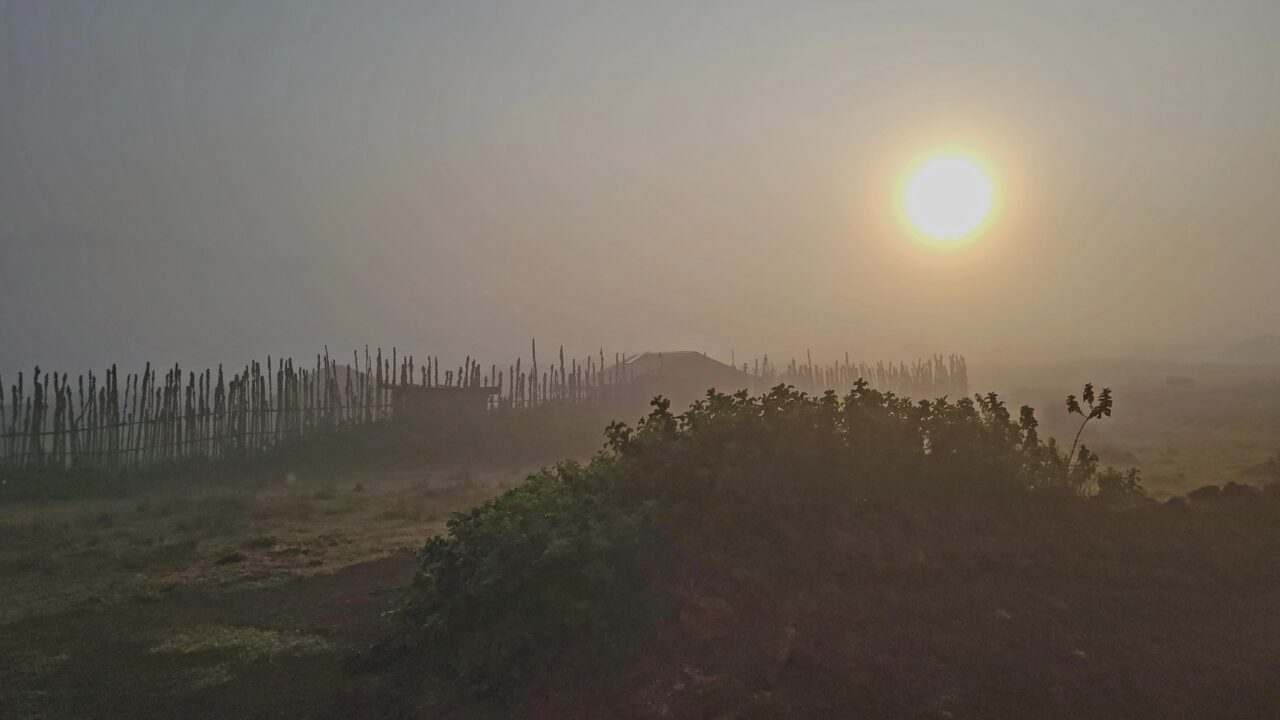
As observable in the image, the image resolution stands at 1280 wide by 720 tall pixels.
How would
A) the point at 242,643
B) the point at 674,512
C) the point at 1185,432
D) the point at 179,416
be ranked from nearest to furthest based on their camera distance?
A: the point at 674,512
the point at 242,643
the point at 179,416
the point at 1185,432

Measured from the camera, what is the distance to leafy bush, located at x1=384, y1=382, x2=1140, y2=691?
5.31m

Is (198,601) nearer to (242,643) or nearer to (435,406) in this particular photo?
(242,643)

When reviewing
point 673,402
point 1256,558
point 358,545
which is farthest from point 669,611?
point 673,402

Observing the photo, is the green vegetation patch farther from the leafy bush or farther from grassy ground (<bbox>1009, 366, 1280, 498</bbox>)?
grassy ground (<bbox>1009, 366, 1280, 498</bbox>)

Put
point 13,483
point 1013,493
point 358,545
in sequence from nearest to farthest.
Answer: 1. point 1013,493
2. point 358,545
3. point 13,483

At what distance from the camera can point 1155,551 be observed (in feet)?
21.1

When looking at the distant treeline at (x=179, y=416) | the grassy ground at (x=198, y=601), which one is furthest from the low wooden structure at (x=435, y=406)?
the grassy ground at (x=198, y=601)

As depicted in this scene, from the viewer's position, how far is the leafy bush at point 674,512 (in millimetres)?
5309

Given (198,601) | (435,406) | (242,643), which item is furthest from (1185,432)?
(242,643)

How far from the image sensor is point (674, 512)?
589 cm

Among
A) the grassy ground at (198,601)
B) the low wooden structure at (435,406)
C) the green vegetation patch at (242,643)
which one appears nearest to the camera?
the grassy ground at (198,601)

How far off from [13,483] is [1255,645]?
84.0 ft

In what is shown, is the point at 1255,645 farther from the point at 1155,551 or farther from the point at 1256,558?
the point at 1256,558

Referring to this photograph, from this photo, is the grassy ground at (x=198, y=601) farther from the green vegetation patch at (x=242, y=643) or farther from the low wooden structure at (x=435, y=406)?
the low wooden structure at (x=435, y=406)
